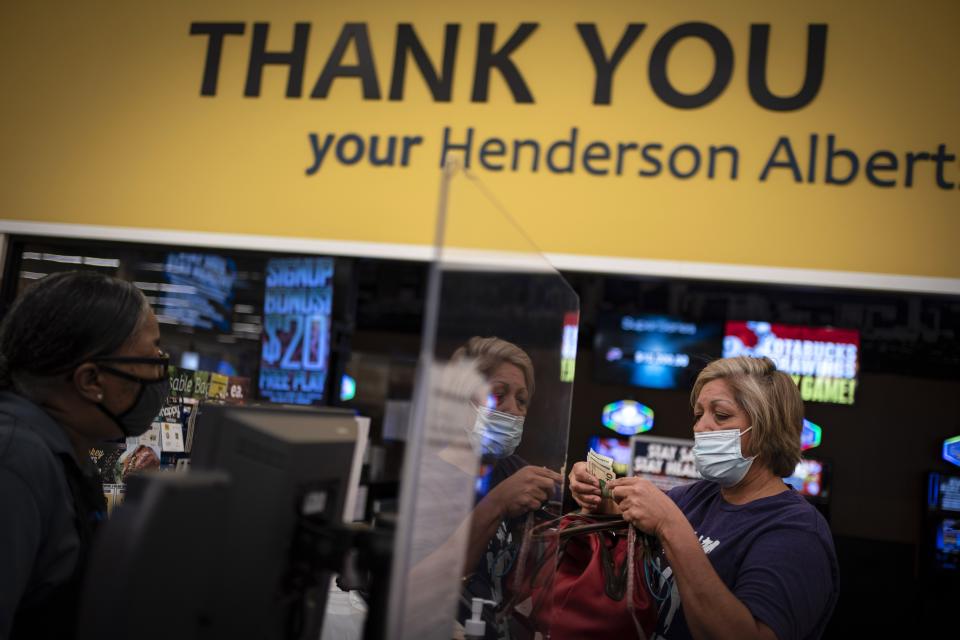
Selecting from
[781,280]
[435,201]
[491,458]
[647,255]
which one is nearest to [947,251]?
[781,280]

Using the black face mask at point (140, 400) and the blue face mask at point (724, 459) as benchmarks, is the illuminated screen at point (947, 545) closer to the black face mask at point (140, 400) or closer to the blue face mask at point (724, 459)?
the blue face mask at point (724, 459)

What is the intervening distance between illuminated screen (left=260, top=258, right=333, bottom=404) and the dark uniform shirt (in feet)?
10.2

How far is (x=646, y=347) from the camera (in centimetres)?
749

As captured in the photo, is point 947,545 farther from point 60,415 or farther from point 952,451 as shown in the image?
point 60,415

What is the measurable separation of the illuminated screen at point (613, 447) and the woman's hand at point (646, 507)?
17.0 ft

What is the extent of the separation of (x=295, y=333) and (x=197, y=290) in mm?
819

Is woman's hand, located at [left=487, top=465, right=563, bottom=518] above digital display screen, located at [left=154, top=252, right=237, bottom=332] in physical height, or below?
below

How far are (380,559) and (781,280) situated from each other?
9.87 feet

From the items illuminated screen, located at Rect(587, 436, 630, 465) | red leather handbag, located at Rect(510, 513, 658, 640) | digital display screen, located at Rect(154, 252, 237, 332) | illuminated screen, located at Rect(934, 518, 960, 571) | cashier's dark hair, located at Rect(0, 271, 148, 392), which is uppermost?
digital display screen, located at Rect(154, 252, 237, 332)

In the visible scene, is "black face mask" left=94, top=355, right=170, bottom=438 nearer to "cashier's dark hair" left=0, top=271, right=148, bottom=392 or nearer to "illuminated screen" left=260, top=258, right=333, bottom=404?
"cashier's dark hair" left=0, top=271, right=148, bottom=392

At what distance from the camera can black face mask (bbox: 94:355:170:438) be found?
1.89 meters

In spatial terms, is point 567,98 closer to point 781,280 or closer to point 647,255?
point 647,255

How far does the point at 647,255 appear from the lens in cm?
407

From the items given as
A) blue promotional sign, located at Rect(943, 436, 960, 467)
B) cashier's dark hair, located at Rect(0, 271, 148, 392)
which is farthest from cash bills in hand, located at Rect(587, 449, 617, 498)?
blue promotional sign, located at Rect(943, 436, 960, 467)
